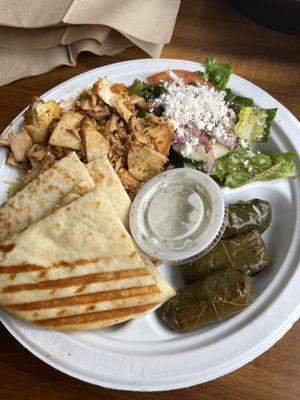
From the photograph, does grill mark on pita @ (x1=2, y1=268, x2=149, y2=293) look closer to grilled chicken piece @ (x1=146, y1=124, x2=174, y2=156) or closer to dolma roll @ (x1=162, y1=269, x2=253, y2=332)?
dolma roll @ (x1=162, y1=269, x2=253, y2=332)

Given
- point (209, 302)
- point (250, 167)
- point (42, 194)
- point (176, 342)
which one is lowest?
point (176, 342)

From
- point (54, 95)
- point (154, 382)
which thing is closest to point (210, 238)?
point (154, 382)

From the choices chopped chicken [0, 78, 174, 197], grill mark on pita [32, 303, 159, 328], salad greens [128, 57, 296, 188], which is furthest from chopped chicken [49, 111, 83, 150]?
grill mark on pita [32, 303, 159, 328]

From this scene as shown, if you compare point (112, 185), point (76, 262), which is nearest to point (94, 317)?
point (76, 262)

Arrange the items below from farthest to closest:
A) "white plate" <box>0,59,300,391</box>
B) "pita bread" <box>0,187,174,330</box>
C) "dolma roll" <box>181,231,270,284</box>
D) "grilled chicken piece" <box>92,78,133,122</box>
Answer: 1. "grilled chicken piece" <box>92,78,133,122</box>
2. "dolma roll" <box>181,231,270,284</box>
3. "pita bread" <box>0,187,174,330</box>
4. "white plate" <box>0,59,300,391</box>

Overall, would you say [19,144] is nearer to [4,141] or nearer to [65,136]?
[4,141]
